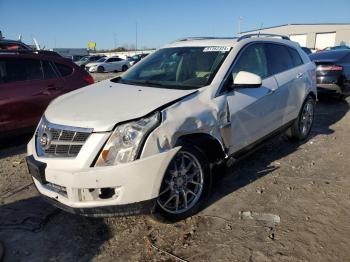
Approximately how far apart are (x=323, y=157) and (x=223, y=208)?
233 centimetres

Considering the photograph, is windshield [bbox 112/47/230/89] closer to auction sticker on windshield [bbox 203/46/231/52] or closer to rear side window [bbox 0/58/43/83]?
auction sticker on windshield [bbox 203/46/231/52]

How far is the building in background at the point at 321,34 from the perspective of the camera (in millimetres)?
50406

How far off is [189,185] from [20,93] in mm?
3569

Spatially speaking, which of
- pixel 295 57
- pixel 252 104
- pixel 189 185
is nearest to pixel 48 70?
pixel 252 104

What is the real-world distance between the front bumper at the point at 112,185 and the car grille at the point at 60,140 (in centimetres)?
11

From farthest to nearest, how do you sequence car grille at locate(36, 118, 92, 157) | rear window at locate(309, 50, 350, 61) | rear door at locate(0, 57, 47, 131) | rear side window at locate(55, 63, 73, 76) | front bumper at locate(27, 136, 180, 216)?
rear window at locate(309, 50, 350, 61)
rear side window at locate(55, 63, 73, 76)
rear door at locate(0, 57, 47, 131)
car grille at locate(36, 118, 92, 157)
front bumper at locate(27, 136, 180, 216)

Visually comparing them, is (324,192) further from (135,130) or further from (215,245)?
(135,130)

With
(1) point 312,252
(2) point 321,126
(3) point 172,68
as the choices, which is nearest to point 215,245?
(1) point 312,252

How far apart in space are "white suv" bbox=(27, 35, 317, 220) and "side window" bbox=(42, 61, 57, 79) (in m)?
2.14

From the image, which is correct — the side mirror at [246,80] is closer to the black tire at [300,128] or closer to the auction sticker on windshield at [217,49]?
the auction sticker on windshield at [217,49]

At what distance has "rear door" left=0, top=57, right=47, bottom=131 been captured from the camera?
18.0 feet

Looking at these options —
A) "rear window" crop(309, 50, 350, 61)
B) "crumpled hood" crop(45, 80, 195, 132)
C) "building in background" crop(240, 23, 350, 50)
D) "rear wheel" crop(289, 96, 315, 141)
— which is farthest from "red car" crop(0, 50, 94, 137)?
"building in background" crop(240, 23, 350, 50)

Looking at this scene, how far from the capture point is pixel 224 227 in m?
3.31

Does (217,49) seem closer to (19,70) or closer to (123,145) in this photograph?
(123,145)
